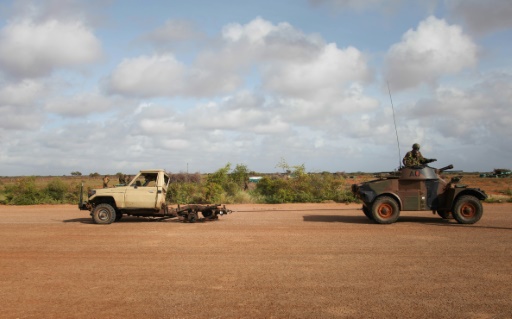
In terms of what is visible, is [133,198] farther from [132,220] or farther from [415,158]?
[415,158]

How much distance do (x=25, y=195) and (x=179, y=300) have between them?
73.4 feet

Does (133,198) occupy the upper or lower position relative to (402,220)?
upper

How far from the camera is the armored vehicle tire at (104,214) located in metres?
13.9

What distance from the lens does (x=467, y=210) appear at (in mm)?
12875

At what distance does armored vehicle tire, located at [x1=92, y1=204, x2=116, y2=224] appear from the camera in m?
13.9

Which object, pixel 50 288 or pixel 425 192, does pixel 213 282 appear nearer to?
pixel 50 288

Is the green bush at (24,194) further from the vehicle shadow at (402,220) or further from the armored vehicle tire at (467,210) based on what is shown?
the armored vehicle tire at (467,210)

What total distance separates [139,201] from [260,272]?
7.45 m

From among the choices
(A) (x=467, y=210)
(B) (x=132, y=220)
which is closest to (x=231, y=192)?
(B) (x=132, y=220)

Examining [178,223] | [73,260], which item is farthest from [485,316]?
[178,223]

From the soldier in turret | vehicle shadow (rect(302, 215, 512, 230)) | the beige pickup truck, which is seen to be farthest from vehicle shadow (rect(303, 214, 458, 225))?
the beige pickup truck

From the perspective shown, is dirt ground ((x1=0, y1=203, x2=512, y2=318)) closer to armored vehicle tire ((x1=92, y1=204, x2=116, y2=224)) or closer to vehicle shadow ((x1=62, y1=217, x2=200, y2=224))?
armored vehicle tire ((x1=92, y1=204, x2=116, y2=224))

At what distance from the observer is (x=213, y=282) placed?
265 inches

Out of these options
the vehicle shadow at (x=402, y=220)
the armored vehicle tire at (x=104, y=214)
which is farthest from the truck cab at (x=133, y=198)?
the vehicle shadow at (x=402, y=220)
